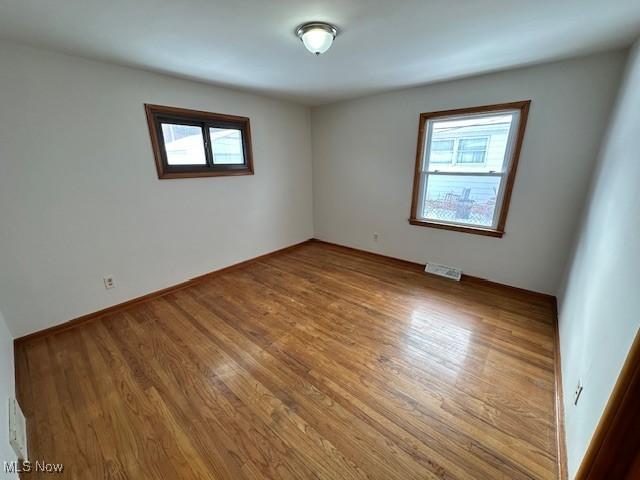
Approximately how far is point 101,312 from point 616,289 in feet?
12.1

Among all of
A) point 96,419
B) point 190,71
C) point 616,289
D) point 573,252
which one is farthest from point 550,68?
point 96,419

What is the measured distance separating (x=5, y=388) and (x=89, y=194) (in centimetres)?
150

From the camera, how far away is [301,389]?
62.2 inches

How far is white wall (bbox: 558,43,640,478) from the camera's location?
979 millimetres

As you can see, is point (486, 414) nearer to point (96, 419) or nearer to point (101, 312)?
point (96, 419)

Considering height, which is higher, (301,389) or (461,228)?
(461,228)

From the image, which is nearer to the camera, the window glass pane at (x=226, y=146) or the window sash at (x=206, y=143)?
the window sash at (x=206, y=143)

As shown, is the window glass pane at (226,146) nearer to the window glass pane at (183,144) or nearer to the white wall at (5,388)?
the window glass pane at (183,144)

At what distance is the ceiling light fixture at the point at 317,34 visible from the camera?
1559 millimetres

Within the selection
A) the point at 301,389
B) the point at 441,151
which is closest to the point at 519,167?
the point at 441,151

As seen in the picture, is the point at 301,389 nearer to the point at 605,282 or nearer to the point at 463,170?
the point at 605,282

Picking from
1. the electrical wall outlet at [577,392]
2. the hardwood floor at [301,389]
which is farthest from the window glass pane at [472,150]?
the electrical wall outlet at [577,392]

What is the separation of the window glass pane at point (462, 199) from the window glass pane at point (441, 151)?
0.19 m

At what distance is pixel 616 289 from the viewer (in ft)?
3.64
